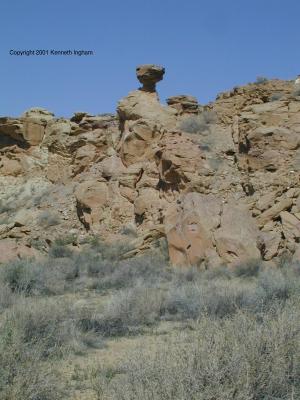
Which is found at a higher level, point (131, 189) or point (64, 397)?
point (131, 189)

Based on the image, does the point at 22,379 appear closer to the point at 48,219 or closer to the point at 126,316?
the point at 126,316

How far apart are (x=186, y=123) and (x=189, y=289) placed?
577 inches

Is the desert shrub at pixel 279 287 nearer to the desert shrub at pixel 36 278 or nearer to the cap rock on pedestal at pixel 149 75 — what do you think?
the desert shrub at pixel 36 278

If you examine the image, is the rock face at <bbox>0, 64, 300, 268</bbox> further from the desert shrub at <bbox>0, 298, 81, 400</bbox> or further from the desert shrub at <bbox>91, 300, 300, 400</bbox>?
the desert shrub at <bbox>91, 300, 300, 400</bbox>

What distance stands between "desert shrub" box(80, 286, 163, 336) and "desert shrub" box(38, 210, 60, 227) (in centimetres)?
1474

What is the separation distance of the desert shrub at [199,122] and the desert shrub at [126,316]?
1476cm

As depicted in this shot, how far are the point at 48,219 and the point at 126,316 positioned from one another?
52.7 ft

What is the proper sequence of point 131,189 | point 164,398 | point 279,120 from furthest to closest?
point 131,189 → point 279,120 → point 164,398

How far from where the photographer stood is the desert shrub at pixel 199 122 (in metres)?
23.4

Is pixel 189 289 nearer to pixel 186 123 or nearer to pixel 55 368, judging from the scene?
pixel 55 368

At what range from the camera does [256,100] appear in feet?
75.3

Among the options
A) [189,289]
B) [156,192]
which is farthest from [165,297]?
[156,192]

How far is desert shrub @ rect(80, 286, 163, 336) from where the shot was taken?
8.03 metres

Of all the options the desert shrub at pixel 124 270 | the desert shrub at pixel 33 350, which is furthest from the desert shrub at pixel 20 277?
the desert shrub at pixel 33 350
